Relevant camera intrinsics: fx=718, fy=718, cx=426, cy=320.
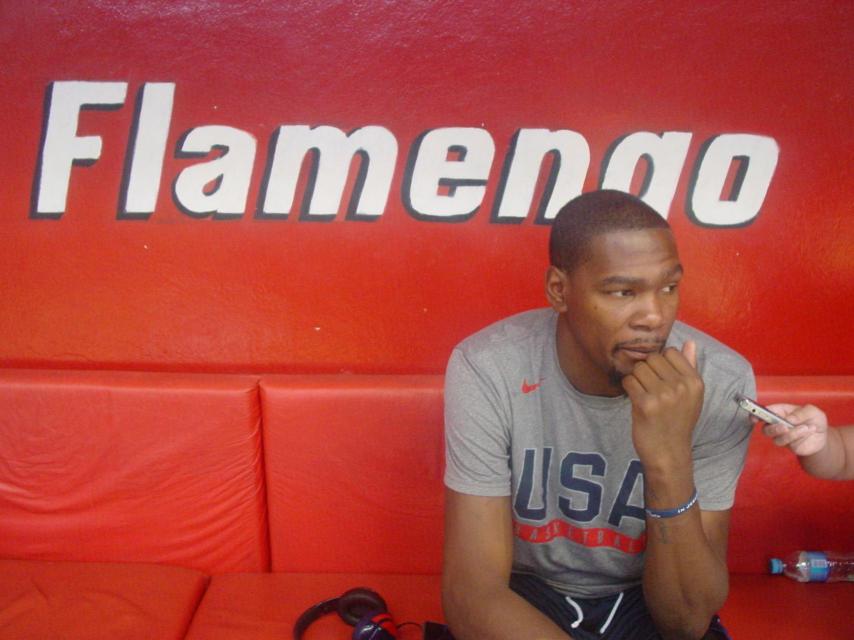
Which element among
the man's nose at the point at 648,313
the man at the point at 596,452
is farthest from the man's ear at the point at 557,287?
the man's nose at the point at 648,313

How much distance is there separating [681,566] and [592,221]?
634mm

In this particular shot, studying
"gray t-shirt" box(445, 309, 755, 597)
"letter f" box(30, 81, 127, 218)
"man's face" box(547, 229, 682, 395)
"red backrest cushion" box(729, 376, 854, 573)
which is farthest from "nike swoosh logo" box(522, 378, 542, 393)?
"letter f" box(30, 81, 127, 218)

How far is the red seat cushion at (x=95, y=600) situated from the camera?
5.34 ft

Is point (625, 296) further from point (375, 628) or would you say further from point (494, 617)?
point (375, 628)

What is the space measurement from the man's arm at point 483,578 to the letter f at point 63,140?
4.46 ft

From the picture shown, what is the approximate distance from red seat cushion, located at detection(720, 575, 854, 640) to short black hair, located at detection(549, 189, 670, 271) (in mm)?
999

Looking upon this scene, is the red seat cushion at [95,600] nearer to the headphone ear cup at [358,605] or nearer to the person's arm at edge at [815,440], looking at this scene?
the headphone ear cup at [358,605]

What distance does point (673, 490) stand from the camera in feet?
4.07

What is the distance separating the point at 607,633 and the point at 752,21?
61.0 inches

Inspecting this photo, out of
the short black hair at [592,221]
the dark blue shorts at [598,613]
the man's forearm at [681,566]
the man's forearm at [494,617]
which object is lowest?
the dark blue shorts at [598,613]

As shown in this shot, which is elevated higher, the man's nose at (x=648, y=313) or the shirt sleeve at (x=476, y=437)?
the man's nose at (x=648, y=313)

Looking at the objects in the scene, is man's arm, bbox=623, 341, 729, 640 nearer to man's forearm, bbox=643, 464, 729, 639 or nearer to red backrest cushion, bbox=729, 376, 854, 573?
man's forearm, bbox=643, 464, 729, 639

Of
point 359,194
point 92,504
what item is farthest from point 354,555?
point 359,194

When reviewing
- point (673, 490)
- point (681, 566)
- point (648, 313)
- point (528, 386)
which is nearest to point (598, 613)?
point (681, 566)
